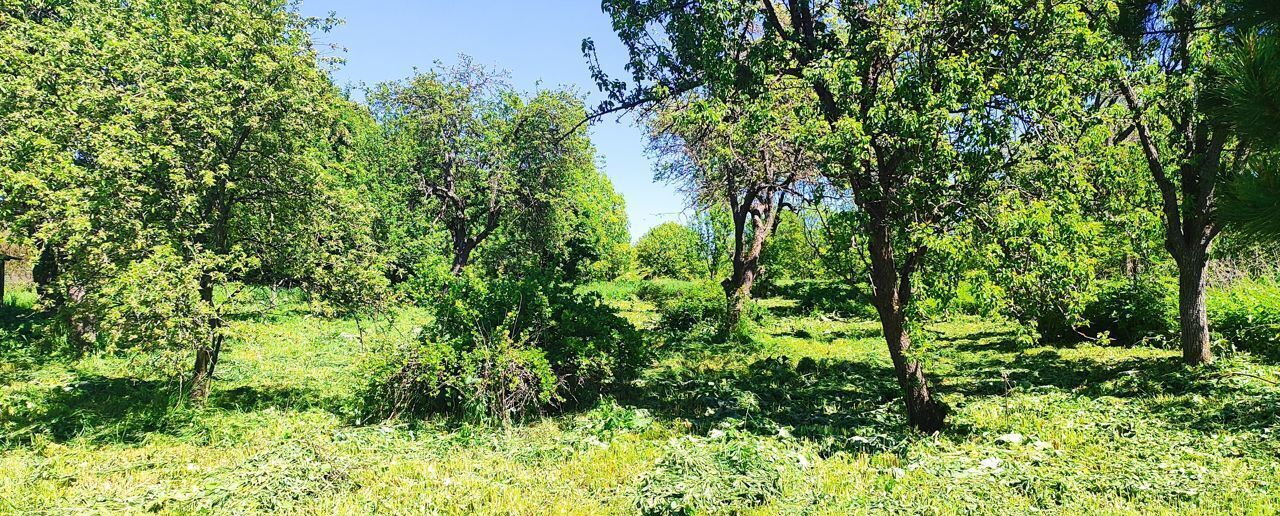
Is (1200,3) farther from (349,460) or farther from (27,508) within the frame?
(27,508)

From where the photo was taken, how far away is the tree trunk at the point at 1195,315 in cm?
993

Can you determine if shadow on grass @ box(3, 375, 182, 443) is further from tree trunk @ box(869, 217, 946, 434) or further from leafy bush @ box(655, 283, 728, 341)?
leafy bush @ box(655, 283, 728, 341)

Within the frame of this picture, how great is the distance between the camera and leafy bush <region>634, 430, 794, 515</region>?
17.1ft

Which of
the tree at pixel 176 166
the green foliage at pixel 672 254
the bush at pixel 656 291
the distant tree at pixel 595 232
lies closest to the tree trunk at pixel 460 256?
the distant tree at pixel 595 232

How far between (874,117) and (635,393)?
5.73 meters

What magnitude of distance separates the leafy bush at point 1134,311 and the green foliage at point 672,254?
2860 centimetres

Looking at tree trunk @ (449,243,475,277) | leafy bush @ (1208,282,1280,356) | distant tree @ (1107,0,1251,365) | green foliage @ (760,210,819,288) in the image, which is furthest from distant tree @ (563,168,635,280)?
leafy bush @ (1208,282,1280,356)

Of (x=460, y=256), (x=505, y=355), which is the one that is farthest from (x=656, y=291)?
(x=505, y=355)

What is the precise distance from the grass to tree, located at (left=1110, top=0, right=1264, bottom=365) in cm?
142

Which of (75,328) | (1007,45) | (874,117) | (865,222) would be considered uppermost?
(1007,45)

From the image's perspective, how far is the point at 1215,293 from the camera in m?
12.5

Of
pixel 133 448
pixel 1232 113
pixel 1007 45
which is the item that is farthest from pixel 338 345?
pixel 1232 113

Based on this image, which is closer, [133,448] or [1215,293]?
[133,448]

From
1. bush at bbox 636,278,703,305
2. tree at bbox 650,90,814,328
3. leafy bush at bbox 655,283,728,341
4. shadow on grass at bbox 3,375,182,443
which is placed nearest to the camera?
shadow on grass at bbox 3,375,182,443
